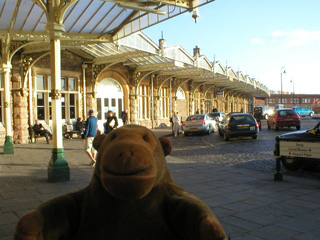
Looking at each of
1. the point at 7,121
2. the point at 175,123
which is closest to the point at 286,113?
the point at 175,123

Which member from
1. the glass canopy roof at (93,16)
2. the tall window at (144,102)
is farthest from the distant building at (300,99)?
the glass canopy roof at (93,16)

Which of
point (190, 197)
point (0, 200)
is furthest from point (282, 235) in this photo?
point (0, 200)

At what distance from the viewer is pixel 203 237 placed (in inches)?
70.7

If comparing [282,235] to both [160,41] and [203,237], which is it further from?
[160,41]

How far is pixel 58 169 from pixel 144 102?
61.1ft

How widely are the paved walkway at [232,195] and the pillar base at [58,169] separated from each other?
200mm

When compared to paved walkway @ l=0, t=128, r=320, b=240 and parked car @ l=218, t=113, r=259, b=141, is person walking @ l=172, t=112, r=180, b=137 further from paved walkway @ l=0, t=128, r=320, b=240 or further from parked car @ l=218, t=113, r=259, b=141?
paved walkway @ l=0, t=128, r=320, b=240

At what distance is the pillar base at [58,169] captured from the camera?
704cm

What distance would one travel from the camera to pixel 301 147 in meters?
7.80

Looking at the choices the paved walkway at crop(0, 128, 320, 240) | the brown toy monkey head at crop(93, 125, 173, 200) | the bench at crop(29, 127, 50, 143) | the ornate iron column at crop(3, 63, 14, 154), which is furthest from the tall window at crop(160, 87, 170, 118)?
the brown toy monkey head at crop(93, 125, 173, 200)

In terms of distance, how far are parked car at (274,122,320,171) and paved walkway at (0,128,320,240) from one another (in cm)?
58

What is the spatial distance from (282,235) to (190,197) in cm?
243

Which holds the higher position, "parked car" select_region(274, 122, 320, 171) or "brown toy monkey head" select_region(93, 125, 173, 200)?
"brown toy monkey head" select_region(93, 125, 173, 200)

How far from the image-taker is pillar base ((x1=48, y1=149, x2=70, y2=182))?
7.04 m
